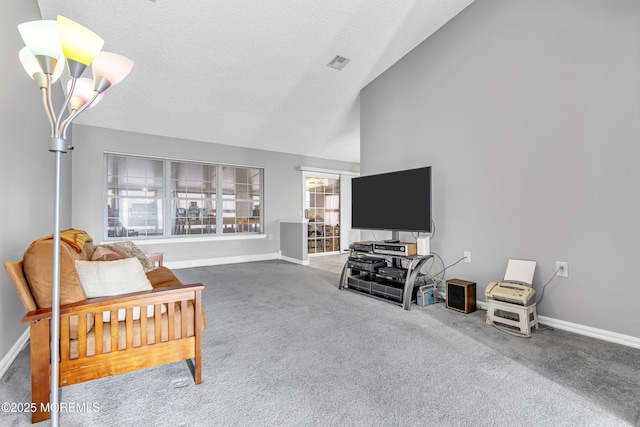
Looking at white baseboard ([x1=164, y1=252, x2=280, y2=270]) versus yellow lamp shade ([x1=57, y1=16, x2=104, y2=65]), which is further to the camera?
white baseboard ([x1=164, y1=252, x2=280, y2=270])

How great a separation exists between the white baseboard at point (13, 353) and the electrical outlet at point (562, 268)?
13.4ft

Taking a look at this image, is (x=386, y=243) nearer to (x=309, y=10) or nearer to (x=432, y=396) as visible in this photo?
(x=432, y=396)

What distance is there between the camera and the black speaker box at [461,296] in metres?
2.79

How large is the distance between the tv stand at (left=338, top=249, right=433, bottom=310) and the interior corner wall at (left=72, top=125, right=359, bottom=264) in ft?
9.09

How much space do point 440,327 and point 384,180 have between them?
5.80 ft

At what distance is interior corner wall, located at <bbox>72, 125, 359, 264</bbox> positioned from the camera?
4.41 metres

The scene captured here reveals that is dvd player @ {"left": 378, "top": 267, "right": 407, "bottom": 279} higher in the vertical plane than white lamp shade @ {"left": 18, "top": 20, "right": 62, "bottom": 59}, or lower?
lower

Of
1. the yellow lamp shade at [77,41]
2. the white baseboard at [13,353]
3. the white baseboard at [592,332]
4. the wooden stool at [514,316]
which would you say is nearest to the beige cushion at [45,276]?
the white baseboard at [13,353]

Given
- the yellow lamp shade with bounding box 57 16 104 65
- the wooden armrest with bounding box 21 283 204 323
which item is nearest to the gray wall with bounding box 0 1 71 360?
the wooden armrest with bounding box 21 283 204 323

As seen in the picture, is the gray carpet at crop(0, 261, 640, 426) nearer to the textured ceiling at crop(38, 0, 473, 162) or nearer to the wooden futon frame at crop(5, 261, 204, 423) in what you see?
the wooden futon frame at crop(5, 261, 204, 423)

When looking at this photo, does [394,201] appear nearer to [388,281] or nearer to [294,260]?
[388,281]

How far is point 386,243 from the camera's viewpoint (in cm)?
335

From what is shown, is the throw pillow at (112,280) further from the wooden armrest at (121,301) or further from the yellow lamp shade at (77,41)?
the yellow lamp shade at (77,41)

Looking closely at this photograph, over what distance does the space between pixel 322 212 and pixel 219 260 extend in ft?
8.89
